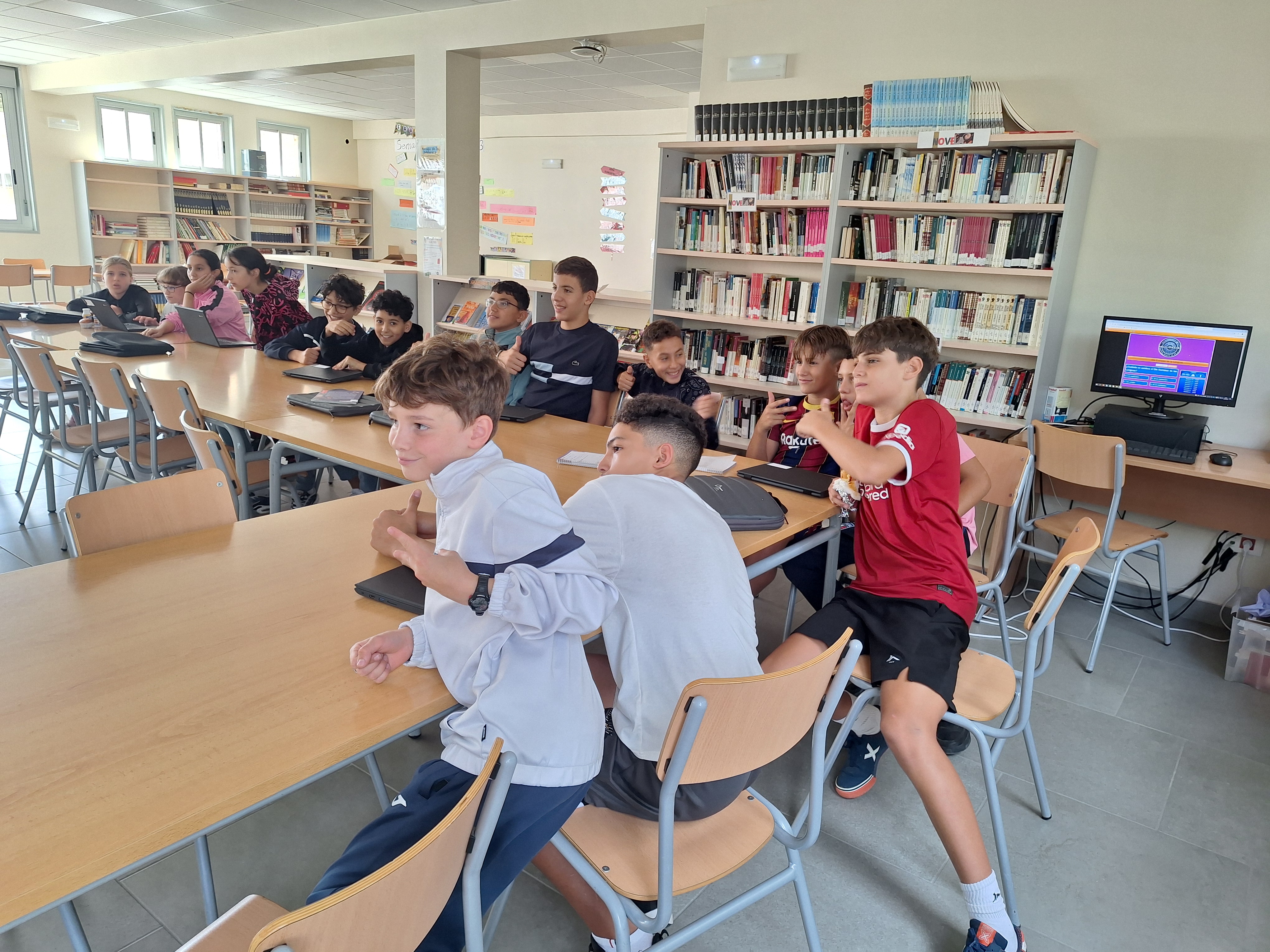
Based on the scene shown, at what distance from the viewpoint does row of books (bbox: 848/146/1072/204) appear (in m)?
3.45

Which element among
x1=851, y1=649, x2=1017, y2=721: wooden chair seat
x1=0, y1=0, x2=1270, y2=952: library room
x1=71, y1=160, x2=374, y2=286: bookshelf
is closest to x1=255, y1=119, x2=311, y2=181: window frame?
x1=71, y1=160, x2=374, y2=286: bookshelf

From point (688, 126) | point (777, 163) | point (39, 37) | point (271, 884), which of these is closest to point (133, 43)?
point (39, 37)

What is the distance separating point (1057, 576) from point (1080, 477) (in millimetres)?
1708

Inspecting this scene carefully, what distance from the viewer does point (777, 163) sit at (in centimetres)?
413

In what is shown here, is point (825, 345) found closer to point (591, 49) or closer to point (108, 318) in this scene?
point (591, 49)

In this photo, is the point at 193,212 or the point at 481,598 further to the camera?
the point at 193,212

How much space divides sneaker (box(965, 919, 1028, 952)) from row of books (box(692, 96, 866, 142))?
3.28 meters

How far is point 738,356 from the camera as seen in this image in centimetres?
445

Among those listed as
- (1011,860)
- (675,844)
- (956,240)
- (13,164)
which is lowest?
(1011,860)

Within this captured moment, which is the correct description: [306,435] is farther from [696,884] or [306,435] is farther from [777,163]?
[777,163]

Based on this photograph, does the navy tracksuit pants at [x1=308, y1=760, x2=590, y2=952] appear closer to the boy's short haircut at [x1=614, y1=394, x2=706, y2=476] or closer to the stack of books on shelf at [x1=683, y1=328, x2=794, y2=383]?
the boy's short haircut at [x1=614, y1=394, x2=706, y2=476]

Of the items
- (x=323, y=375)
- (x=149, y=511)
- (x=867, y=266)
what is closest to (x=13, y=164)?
(x=323, y=375)

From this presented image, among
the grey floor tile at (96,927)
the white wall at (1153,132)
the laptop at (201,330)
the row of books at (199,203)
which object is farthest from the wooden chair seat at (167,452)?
the row of books at (199,203)

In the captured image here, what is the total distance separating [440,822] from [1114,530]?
3088 mm
